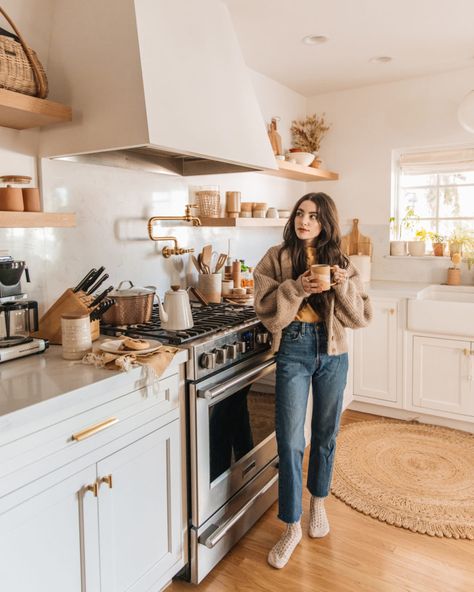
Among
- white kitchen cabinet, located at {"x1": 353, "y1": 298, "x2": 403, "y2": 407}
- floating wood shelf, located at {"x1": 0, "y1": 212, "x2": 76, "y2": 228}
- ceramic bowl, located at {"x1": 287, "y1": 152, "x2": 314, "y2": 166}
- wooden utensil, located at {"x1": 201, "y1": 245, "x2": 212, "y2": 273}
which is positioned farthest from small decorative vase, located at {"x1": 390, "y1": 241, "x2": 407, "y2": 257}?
floating wood shelf, located at {"x1": 0, "y1": 212, "x2": 76, "y2": 228}

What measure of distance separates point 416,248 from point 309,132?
1.29m

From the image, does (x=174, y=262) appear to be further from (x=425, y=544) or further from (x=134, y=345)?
(x=425, y=544)

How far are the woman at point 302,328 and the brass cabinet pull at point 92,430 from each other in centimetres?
81

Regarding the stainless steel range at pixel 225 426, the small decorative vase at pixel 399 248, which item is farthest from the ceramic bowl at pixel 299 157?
the stainless steel range at pixel 225 426

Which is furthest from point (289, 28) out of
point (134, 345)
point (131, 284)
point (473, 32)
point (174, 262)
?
point (134, 345)

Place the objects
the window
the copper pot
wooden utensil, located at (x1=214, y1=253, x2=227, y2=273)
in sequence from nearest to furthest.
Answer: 1. the copper pot
2. wooden utensil, located at (x1=214, y1=253, x2=227, y2=273)
3. the window

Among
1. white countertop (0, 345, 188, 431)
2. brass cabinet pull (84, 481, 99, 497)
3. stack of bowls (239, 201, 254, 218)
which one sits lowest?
brass cabinet pull (84, 481, 99, 497)

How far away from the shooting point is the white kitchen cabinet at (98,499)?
1.35 meters

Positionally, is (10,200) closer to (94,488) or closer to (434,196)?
(94,488)

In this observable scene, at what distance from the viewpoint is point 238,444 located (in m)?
2.28

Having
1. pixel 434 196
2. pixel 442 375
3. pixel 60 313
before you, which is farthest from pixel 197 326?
pixel 434 196

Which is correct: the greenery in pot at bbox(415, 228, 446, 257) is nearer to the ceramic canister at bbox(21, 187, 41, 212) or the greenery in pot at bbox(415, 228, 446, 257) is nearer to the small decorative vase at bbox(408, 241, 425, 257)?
the small decorative vase at bbox(408, 241, 425, 257)

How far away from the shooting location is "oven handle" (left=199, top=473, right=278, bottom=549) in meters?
2.01

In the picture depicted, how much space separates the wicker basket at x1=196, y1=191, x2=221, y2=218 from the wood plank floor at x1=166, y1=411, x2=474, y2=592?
1.66m
